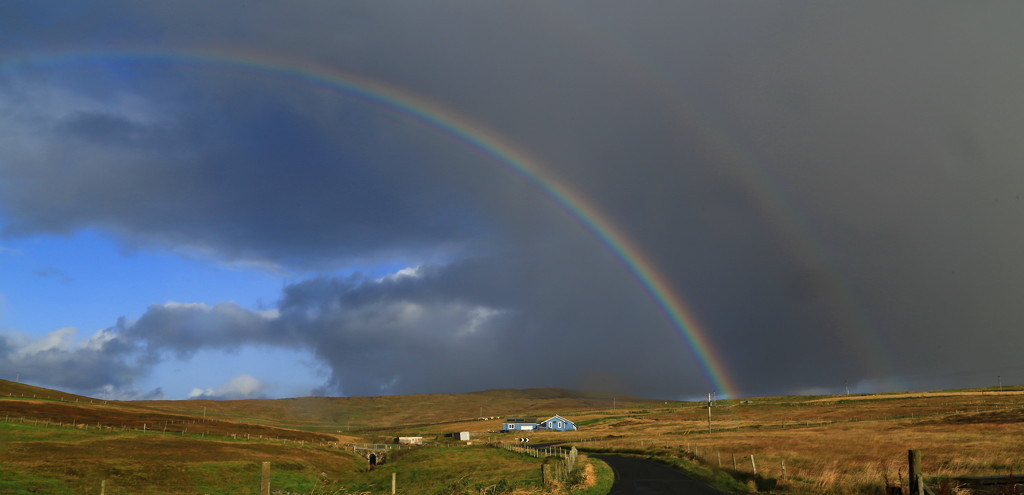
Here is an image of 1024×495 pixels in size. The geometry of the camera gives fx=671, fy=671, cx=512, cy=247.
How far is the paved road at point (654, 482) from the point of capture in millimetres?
33969

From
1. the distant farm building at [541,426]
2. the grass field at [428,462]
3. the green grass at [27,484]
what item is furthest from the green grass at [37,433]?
the distant farm building at [541,426]

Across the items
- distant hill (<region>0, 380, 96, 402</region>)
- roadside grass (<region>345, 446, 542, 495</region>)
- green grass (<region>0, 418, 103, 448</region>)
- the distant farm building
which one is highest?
distant hill (<region>0, 380, 96, 402</region>)

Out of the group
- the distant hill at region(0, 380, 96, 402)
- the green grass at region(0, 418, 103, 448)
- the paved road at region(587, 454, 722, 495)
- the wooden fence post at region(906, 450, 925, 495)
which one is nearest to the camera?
the wooden fence post at region(906, 450, 925, 495)

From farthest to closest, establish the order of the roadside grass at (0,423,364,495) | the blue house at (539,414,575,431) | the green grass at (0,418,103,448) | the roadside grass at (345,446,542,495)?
the blue house at (539,414,575,431), the green grass at (0,418,103,448), the roadside grass at (0,423,364,495), the roadside grass at (345,446,542,495)

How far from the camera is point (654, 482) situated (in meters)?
39.4

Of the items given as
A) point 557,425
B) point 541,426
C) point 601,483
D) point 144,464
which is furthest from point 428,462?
point 541,426

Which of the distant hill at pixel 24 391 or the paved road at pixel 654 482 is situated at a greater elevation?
the distant hill at pixel 24 391

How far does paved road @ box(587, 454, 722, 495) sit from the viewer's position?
34.0 meters

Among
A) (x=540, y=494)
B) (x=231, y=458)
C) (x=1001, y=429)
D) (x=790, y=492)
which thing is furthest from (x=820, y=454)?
(x=231, y=458)

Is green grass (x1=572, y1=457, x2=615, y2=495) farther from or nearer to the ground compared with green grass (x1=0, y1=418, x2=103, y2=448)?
nearer to the ground

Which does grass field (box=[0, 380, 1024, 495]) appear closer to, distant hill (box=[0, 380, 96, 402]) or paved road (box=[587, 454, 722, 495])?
paved road (box=[587, 454, 722, 495])

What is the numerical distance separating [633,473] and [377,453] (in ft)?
235

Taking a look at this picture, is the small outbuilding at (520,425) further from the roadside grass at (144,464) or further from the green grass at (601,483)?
the green grass at (601,483)

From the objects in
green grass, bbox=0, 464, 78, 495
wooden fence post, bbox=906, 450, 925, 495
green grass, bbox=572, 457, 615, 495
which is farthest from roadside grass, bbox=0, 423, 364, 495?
wooden fence post, bbox=906, 450, 925, 495
